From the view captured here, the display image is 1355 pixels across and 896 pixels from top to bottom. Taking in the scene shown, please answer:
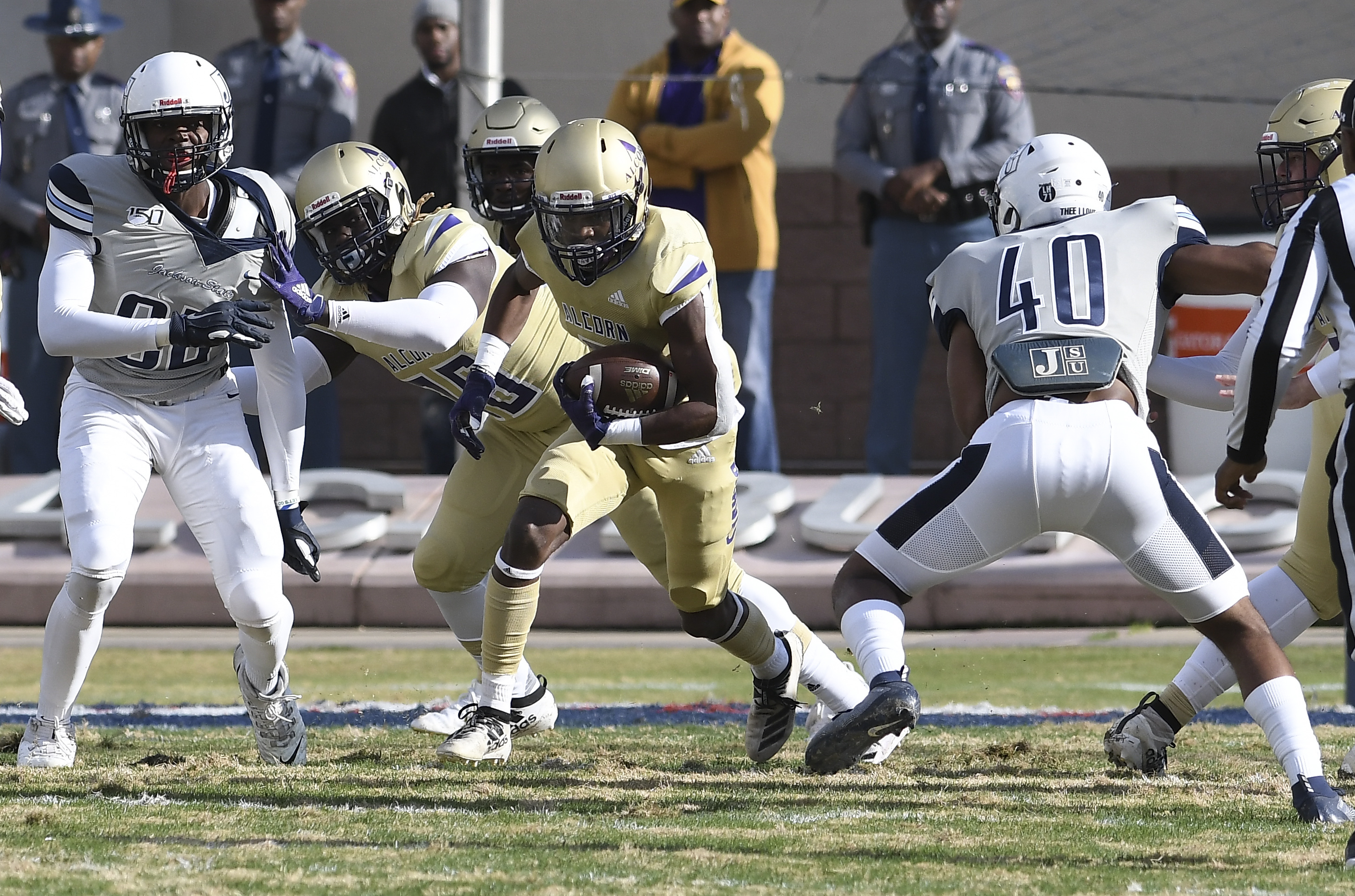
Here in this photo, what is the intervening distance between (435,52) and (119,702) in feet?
13.5

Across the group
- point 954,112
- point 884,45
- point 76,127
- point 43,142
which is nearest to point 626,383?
point 954,112

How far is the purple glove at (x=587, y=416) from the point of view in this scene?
4.55 metres

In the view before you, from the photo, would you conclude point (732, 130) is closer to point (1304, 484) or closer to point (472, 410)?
point (472, 410)

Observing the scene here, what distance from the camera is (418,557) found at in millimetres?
5336

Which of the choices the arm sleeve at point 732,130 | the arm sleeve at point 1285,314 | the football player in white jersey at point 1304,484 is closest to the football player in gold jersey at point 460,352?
the football player in white jersey at point 1304,484

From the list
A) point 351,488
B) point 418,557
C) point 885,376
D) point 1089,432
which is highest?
point 1089,432

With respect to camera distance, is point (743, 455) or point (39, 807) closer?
point (39, 807)

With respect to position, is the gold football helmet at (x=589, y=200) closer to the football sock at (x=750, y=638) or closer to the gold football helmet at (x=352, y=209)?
the gold football helmet at (x=352, y=209)

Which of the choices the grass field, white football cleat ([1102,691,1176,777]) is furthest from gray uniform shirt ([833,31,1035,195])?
white football cleat ([1102,691,1176,777])

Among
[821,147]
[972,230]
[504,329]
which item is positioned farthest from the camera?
[821,147]

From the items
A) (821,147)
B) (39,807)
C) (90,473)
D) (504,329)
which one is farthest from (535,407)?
(821,147)

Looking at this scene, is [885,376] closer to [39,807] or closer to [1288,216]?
[1288,216]

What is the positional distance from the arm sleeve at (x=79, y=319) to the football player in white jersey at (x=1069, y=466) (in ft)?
6.07

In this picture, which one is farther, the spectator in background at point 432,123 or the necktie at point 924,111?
the spectator in background at point 432,123
